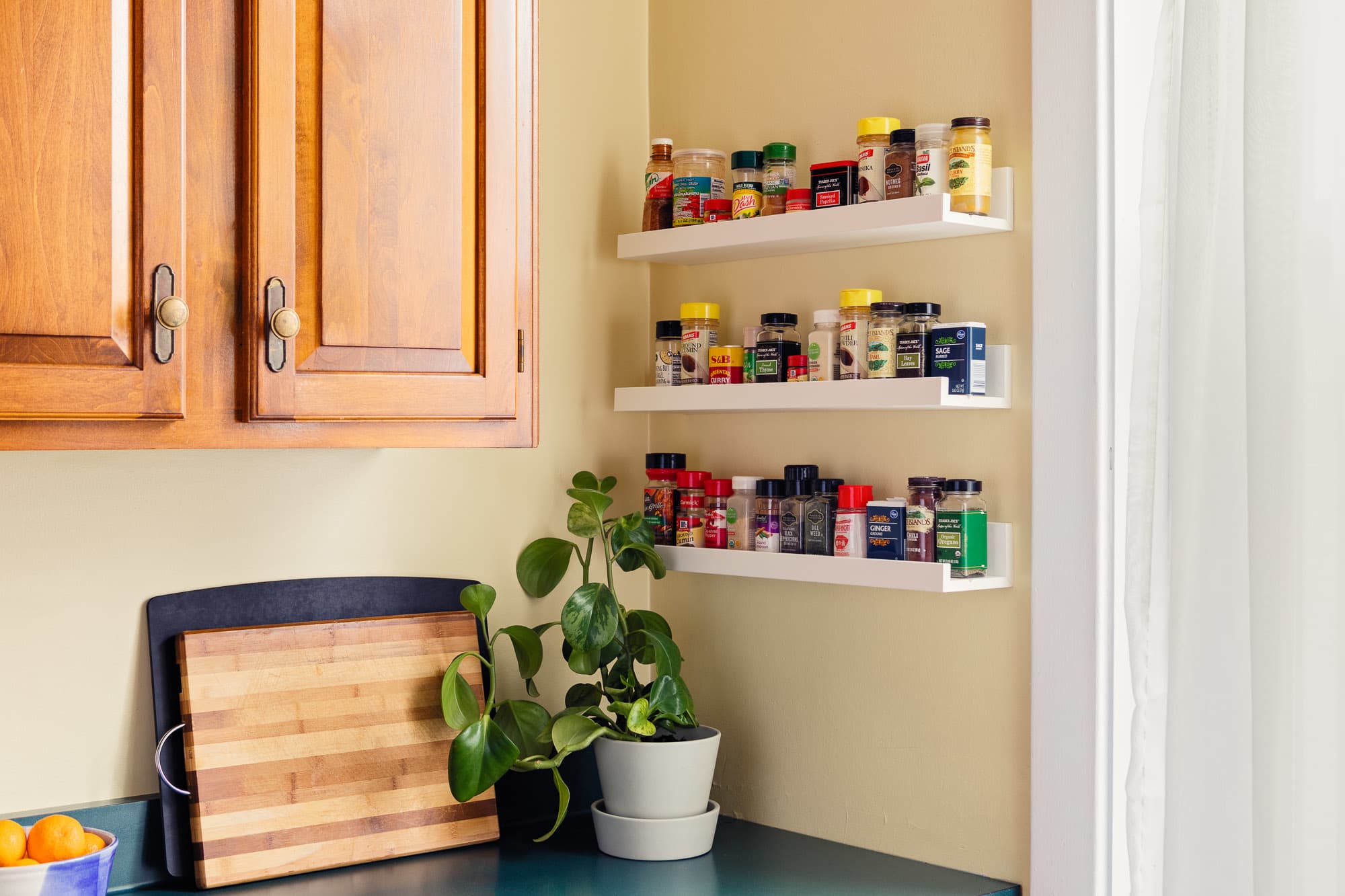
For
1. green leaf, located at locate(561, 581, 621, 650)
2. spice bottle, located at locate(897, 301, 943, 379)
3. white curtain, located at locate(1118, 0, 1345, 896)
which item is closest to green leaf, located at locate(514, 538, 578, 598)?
green leaf, located at locate(561, 581, 621, 650)

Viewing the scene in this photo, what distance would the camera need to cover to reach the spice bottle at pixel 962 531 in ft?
5.65

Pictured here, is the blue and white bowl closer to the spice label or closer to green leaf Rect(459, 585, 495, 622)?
green leaf Rect(459, 585, 495, 622)

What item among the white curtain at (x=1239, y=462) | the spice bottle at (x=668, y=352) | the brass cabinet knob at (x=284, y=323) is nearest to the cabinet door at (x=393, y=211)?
the brass cabinet knob at (x=284, y=323)

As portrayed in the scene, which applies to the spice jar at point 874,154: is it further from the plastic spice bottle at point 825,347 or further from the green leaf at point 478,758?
the green leaf at point 478,758

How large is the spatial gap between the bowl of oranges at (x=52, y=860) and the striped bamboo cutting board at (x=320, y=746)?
22 centimetres

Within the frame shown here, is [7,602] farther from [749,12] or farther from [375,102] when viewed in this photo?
[749,12]

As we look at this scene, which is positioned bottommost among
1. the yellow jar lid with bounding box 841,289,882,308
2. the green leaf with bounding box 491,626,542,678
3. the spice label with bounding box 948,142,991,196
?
Result: the green leaf with bounding box 491,626,542,678

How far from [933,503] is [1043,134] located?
0.48 m

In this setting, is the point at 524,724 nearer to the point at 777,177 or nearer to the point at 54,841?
the point at 54,841

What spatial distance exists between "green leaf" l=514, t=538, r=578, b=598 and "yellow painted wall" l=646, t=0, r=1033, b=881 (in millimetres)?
242

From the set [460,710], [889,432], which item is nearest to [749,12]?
[889,432]

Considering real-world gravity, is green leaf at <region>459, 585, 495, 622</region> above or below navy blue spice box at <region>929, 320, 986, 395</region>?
below

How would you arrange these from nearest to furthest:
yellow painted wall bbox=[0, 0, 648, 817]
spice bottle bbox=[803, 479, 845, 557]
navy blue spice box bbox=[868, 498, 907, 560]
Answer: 1. yellow painted wall bbox=[0, 0, 648, 817]
2. navy blue spice box bbox=[868, 498, 907, 560]
3. spice bottle bbox=[803, 479, 845, 557]

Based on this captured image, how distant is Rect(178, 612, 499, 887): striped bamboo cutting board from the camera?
172 centimetres
